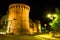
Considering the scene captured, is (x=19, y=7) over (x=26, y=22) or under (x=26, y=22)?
over

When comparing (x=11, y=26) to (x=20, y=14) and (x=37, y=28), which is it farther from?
(x=37, y=28)

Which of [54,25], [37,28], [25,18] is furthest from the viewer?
[37,28]

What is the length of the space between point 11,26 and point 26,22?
121 inches

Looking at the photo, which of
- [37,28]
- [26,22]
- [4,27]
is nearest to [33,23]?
[37,28]

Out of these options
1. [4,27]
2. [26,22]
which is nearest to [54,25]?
[26,22]

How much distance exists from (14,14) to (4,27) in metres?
15.6

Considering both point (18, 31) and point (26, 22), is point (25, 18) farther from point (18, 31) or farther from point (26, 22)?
point (18, 31)

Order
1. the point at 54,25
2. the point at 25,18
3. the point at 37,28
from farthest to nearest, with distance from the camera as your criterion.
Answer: the point at 37,28, the point at 25,18, the point at 54,25

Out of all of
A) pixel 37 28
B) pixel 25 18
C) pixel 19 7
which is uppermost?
pixel 19 7

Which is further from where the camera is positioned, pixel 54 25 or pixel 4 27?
pixel 4 27

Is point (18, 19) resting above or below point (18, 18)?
below

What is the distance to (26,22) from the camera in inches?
1138

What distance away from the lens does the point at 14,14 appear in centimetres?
2769

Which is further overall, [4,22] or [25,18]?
[4,22]
